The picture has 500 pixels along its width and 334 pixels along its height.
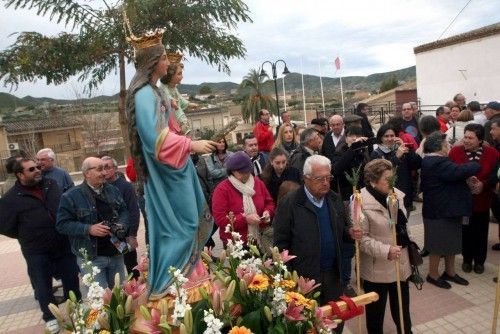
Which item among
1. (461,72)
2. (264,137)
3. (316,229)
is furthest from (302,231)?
(461,72)

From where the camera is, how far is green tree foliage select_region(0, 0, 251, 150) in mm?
9273

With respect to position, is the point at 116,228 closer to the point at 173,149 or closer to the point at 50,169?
the point at 173,149

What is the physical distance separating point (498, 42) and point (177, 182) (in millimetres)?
20718

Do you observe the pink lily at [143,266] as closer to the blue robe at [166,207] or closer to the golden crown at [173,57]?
the blue robe at [166,207]

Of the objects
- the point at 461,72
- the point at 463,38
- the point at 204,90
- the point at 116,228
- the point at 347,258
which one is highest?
the point at 204,90

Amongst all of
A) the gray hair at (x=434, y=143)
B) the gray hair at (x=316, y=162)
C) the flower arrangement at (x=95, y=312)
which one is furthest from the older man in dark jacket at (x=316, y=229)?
the gray hair at (x=434, y=143)

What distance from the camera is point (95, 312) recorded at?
205 cm

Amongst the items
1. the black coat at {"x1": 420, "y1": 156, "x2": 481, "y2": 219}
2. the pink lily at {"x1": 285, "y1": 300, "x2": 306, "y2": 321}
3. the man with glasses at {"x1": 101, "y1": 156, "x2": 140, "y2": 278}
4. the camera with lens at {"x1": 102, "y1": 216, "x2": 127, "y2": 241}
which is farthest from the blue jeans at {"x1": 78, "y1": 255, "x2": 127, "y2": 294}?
the black coat at {"x1": 420, "y1": 156, "x2": 481, "y2": 219}

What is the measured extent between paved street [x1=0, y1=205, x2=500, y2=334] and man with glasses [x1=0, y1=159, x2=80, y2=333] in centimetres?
88

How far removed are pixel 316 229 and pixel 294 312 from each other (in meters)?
1.16

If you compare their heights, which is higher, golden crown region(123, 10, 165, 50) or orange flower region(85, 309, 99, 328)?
golden crown region(123, 10, 165, 50)

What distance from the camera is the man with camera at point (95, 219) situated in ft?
13.0

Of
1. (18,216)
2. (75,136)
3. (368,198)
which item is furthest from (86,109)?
(368,198)

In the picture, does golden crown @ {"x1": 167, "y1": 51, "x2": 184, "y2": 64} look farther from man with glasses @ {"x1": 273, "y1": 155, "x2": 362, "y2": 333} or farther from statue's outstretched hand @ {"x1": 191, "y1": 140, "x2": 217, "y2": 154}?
man with glasses @ {"x1": 273, "y1": 155, "x2": 362, "y2": 333}
